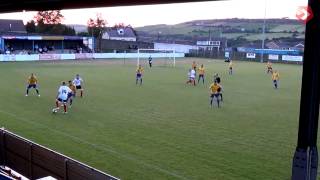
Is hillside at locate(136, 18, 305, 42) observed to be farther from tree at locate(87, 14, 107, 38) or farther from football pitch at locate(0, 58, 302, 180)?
football pitch at locate(0, 58, 302, 180)

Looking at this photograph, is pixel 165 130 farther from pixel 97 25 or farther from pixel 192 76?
pixel 97 25

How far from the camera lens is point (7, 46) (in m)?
83.7

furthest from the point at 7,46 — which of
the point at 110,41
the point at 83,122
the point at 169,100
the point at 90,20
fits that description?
the point at 83,122

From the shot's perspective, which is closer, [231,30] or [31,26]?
[31,26]

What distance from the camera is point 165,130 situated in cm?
1941

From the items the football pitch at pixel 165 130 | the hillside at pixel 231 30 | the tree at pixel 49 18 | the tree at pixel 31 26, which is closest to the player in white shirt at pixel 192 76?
the football pitch at pixel 165 130

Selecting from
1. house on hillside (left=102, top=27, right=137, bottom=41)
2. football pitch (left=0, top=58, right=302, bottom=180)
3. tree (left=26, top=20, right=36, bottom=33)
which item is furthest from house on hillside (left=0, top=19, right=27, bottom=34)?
football pitch (left=0, top=58, right=302, bottom=180)

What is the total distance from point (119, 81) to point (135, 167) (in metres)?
26.9

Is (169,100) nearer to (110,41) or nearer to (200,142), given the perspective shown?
(200,142)

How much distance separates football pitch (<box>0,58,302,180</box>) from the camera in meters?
13.9

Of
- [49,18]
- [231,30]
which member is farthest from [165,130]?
[231,30]

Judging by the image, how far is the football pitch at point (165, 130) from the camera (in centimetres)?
1390

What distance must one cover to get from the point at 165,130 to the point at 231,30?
142090mm

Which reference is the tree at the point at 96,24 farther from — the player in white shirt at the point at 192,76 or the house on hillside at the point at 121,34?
the player in white shirt at the point at 192,76
